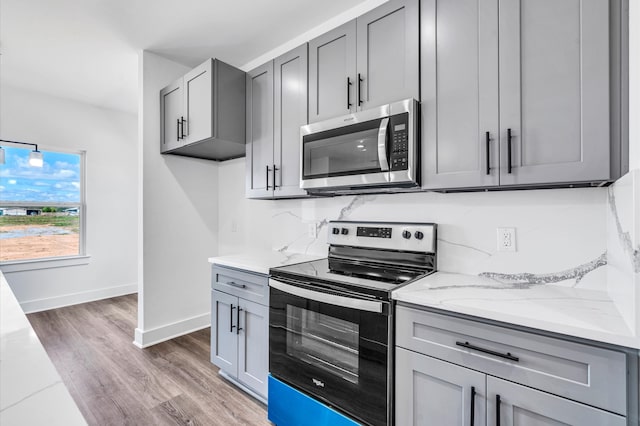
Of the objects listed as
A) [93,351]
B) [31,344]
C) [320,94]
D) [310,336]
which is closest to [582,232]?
[310,336]

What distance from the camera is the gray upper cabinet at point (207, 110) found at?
2.48 meters

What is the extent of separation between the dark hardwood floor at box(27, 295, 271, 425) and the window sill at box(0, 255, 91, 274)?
0.80 metres

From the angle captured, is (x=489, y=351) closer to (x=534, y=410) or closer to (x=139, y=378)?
(x=534, y=410)

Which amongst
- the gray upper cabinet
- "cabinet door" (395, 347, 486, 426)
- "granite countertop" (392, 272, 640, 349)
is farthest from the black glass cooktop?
the gray upper cabinet

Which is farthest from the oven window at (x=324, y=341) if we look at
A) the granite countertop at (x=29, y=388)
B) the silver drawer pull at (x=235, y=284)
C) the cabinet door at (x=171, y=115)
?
the cabinet door at (x=171, y=115)

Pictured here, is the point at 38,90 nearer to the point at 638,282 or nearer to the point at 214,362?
the point at 214,362

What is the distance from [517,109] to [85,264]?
513 centimetres

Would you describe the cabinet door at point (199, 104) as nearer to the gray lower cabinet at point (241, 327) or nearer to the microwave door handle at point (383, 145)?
the gray lower cabinet at point (241, 327)

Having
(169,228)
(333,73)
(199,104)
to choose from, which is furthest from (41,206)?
(333,73)

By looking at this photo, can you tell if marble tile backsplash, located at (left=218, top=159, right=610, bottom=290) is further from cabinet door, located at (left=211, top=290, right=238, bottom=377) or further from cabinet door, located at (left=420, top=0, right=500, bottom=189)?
cabinet door, located at (left=211, top=290, right=238, bottom=377)

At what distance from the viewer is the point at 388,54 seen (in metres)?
1.75

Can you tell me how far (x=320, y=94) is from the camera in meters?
2.07

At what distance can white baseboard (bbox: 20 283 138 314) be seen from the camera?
3.82 m

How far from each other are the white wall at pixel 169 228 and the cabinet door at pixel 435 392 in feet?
8.20
